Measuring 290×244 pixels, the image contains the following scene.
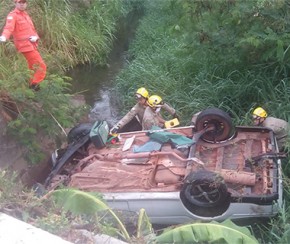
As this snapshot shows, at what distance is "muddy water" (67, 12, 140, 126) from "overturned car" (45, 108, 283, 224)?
3.28 metres

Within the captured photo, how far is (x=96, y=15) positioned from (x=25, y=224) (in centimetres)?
1262

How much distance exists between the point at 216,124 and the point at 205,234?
329cm

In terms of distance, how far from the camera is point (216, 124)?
23.6ft

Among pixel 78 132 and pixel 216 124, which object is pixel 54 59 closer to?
pixel 78 132

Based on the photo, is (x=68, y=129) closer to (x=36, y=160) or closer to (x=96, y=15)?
(x=36, y=160)

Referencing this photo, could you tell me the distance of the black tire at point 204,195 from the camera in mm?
5859

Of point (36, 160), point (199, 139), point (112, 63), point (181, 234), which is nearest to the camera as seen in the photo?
point (181, 234)

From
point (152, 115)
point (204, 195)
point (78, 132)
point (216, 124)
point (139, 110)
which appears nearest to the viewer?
point (204, 195)

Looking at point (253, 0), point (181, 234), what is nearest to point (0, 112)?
point (253, 0)

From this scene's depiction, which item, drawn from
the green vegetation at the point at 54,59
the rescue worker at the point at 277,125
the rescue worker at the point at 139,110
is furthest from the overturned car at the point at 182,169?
the rescue worker at the point at 139,110

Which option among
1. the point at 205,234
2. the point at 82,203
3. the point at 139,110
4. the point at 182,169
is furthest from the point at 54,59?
the point at 205,234

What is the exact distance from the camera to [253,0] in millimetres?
8062

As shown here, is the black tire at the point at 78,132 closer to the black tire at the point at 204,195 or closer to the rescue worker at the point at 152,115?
the rescue worker at the point at 152,115

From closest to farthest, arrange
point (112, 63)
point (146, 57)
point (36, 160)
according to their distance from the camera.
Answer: point (36, 160), point (146, 57), point (112, 63)
